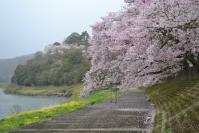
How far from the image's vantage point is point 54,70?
452 feet

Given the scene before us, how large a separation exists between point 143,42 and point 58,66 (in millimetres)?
119857

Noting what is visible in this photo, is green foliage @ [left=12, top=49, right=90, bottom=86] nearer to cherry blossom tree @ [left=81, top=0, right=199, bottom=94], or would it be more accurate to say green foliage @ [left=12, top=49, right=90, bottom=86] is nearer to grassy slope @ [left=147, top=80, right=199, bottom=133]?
cherry blossom tree @ [left=81, top=0, right=199, bottom=94]

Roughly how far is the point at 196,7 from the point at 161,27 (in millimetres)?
1284

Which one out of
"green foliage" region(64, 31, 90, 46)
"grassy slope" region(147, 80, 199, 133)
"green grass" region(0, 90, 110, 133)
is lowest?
"green grass" region(0, 90, 110, 133)

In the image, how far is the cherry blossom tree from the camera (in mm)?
14750

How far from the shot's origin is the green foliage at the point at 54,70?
4669 inches

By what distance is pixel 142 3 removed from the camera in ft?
59.9

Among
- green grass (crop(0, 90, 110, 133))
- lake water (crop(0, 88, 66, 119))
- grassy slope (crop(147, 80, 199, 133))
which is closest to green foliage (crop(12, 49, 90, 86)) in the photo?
lake water (crop(0, 88, 66, 119))

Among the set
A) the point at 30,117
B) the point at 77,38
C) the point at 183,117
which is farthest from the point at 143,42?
the point at 77,38

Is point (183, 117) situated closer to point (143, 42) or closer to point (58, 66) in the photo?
point (143, 42)

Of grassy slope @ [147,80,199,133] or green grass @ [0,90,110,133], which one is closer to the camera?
grassy slope @ [147,80,199,133]

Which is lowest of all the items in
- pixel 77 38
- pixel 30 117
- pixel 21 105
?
pixel 21 105

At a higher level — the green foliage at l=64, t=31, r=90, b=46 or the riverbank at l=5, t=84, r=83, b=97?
the green foliage at l=64, t=31, r=90, b=46

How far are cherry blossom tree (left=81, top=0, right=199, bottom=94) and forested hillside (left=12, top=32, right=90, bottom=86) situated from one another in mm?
87134
